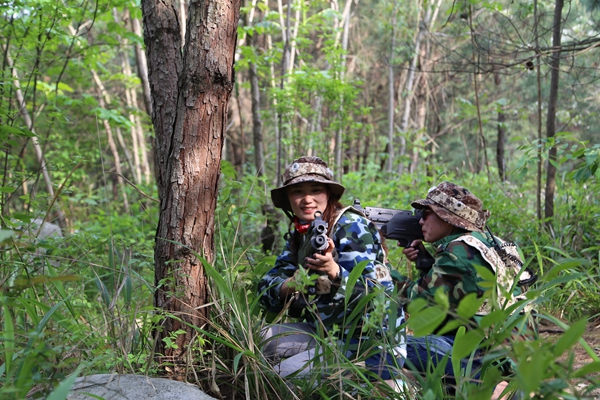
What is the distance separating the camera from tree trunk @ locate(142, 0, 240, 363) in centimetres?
215

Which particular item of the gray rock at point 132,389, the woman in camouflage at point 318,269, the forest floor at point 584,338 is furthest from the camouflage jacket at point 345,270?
the forest floor at point 584,338

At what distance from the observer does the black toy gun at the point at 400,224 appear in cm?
292

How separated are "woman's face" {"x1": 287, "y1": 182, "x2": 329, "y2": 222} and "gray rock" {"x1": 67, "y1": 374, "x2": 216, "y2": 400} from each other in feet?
3.53

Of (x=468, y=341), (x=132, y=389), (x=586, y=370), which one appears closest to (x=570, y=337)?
(x=586, y=370)

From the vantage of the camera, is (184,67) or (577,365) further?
(577,365)

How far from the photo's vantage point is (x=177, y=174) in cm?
216

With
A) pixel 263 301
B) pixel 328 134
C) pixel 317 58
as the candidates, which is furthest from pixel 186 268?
pixel 317 58

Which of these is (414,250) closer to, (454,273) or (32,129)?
(454,273)

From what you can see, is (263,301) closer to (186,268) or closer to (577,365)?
(186,268)

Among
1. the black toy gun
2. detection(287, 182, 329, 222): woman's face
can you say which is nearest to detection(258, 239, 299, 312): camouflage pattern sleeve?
detection(287, 182, 329, 222): woman's face

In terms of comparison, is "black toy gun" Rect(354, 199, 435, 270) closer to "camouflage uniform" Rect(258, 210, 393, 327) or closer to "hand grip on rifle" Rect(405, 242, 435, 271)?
"hand grip on rifle" Rect(405, 242, 435, 271)

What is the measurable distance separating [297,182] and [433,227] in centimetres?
83

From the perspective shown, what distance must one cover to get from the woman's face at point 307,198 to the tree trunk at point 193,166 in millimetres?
555

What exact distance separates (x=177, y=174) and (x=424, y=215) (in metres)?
1.46
